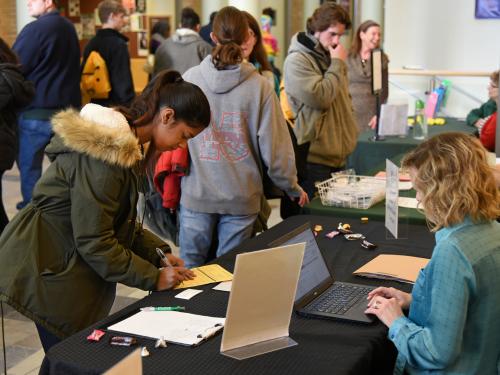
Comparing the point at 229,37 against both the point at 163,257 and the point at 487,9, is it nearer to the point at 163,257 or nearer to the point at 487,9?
the point at 163,257

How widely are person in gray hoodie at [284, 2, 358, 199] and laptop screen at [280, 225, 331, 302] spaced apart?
168cm

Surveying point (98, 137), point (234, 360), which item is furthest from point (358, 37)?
point (234, 360)

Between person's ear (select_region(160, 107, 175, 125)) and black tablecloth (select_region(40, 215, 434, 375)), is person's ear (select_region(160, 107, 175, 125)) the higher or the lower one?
the higher one

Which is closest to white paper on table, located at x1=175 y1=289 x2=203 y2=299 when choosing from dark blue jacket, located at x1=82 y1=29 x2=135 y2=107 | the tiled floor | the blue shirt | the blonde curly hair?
the blue shirt

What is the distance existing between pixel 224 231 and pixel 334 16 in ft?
4.24

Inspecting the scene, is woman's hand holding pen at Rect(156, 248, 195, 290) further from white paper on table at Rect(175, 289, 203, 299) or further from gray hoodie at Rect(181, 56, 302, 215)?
gray hoodie at Rect(181, 56, 302, 215)

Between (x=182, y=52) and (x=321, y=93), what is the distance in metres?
2.72

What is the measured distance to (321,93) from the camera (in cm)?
375

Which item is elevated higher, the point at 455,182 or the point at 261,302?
the point at 455,182

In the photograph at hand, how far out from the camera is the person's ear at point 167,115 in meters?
2.17

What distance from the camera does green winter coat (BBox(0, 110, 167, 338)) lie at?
206 cm

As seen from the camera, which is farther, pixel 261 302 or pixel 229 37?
pixel 229 37

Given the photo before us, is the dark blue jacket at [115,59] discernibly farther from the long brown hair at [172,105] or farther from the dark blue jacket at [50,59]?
the long brown hair at [172,105]

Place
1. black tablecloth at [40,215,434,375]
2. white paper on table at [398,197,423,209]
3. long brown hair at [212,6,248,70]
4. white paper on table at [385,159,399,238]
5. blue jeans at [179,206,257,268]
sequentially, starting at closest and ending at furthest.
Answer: black tablecloth at [40,215,434,375] < white paper on table at [385,159,399,238] < long brown hair at [212,6,248,70] < blue jeans at [179,206,257,268] < white paper on table at [398,197,423,209]
